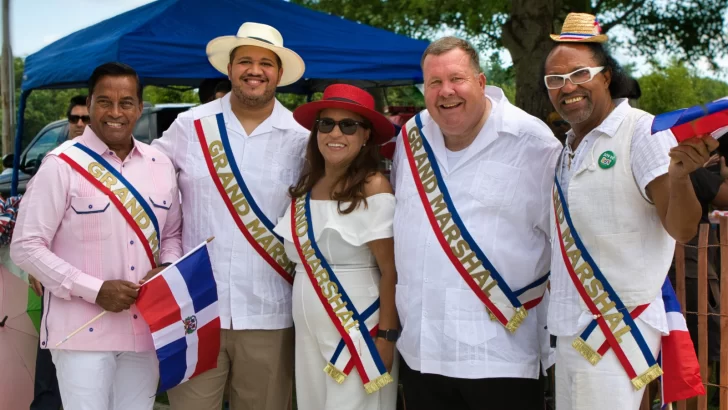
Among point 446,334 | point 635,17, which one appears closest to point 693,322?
point 446,334

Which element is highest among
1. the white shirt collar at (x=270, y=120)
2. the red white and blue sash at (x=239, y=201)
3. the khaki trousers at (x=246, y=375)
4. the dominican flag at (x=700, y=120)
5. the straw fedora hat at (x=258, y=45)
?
the straw fedora hat at (x=258, y=45)

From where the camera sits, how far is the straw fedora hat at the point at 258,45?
3.62 m

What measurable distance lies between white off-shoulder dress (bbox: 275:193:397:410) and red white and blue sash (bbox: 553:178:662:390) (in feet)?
2.79

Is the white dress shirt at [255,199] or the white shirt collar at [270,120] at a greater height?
the white shirt collar at [270,120]

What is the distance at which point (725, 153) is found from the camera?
4812 millimetres

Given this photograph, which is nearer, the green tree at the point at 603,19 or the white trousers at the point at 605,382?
the white trousers at the point at 605,382

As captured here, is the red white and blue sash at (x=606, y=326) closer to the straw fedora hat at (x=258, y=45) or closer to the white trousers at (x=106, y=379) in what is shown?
the straw fedora hat at (x=258, y=45)

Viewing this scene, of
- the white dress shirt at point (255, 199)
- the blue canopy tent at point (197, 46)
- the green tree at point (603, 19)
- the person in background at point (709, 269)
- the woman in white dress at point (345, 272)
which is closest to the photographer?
the woman in white dress at point (345, 272)

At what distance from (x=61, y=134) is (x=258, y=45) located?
6574 millimetres

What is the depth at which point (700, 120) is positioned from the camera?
2191 mm

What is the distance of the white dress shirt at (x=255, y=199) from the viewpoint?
3492 mm

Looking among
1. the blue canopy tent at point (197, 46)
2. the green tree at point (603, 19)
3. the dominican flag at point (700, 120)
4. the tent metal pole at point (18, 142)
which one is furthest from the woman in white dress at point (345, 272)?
the green tree at point (603, 19)

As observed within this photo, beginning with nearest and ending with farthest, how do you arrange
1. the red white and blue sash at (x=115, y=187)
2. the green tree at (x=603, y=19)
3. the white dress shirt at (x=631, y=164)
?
the white dress shirt at (x=631, y=164) → the red white and blue sash at (x=115, y=187) → the green tree at (x=603, y=19)

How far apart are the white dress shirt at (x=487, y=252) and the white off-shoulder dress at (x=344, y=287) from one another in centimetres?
20
